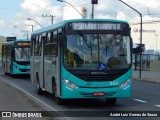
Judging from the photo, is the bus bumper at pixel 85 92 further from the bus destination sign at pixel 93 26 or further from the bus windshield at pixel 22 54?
the bus windshield at pixel 22 54

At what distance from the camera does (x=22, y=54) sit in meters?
35.8

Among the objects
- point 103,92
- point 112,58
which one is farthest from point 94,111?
point 112,58

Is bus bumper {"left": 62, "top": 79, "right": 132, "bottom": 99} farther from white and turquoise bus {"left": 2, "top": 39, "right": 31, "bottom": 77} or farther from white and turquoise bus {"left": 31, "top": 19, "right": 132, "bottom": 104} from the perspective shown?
white and turquoise bus {"left": 2, "top": 39, "right": 31, "bottom": 77}

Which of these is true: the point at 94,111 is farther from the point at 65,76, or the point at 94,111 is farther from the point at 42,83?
the point at 42,83

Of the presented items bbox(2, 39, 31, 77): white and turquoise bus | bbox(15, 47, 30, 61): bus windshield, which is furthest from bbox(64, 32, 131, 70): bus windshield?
bbox(15, 47, 30, 61): bus windshield

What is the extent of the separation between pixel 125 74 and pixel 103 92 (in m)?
0.98

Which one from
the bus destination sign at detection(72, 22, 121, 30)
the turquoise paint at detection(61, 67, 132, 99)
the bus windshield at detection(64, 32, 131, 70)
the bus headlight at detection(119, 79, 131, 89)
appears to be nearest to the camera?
the turquoise paint at detection(61, 67, 132, 99)

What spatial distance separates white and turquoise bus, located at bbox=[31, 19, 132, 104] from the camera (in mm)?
15266

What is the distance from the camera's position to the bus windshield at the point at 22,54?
35.6 metres

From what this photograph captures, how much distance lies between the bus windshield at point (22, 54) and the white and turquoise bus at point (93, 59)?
19543 mm

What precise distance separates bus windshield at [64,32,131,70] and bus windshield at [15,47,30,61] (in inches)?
800

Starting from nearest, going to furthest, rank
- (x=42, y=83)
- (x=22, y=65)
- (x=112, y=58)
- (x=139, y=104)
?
1. (x=112, y=58)
2. (x=139, y=104)
3. (x=42, y=83)
4. (x=22, y=65)

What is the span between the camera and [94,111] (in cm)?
1455

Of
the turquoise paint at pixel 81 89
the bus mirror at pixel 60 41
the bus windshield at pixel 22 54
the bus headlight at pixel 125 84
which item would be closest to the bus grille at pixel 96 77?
the turquoise paint at pixel 81 89
